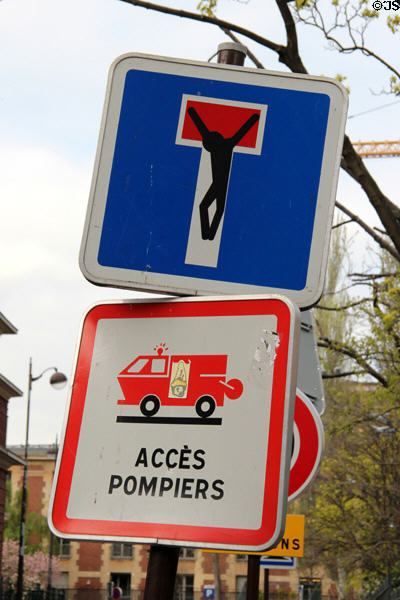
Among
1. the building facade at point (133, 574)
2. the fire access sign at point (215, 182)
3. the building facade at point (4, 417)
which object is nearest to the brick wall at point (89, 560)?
the building facade at point (133, 574)

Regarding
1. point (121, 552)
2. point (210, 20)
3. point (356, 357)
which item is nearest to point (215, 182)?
point (210, 20)

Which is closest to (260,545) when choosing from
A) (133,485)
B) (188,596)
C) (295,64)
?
(133,485)

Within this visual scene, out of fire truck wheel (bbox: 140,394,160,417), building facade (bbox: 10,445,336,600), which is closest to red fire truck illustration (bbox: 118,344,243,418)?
fire truck wheel (bbox: 140,394,160,417)

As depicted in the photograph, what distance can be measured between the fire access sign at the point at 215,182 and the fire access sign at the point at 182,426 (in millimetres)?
156

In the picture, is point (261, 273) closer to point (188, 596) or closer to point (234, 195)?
point (234, 195)

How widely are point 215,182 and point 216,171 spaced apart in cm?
3

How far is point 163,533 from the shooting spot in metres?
2.01

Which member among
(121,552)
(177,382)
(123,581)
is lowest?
(123,581)

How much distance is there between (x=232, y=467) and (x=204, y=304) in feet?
1.38

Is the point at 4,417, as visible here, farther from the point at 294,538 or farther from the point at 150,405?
the point at 150,405

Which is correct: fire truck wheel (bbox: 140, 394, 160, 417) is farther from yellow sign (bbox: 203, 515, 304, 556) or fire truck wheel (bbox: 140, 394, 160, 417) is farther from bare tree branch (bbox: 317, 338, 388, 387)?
bare tree branch (bbox: 317, 338, 388, 387)

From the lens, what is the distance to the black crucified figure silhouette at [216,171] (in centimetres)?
235

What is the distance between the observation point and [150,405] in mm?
2119

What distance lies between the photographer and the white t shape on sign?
235cm
